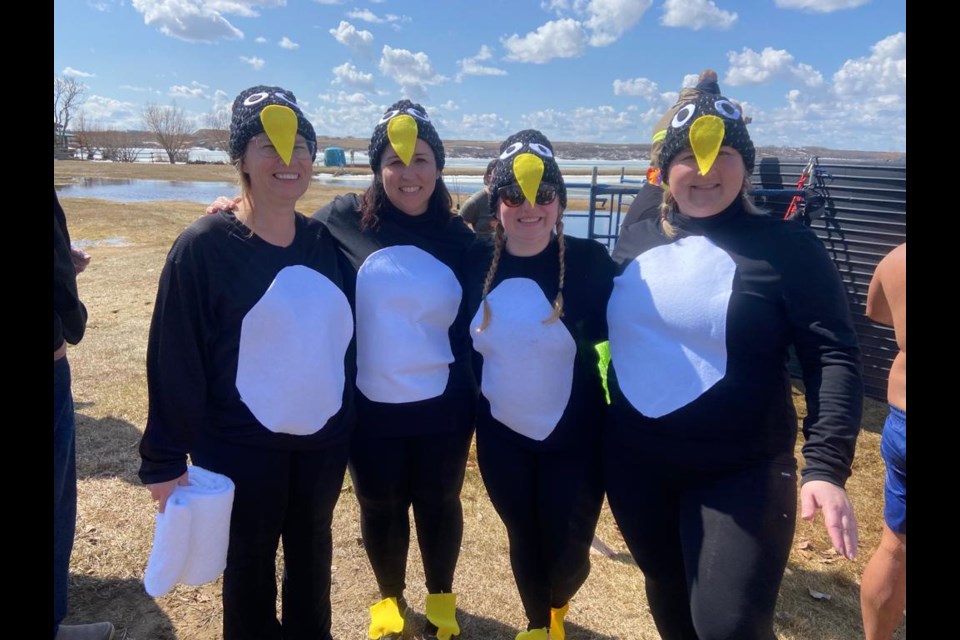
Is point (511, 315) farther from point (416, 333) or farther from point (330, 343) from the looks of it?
point (330, 343)

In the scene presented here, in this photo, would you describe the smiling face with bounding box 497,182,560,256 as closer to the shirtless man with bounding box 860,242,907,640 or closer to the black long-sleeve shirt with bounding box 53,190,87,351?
the shirtless man with bounding box 860,242,907,640

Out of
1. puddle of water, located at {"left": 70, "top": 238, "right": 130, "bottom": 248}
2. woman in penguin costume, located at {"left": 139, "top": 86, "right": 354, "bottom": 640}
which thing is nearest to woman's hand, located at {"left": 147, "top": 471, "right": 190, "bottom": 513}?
woman in penguin costume, located at {"left": 139, "top": 86, "right": 354, "bottom": 640}

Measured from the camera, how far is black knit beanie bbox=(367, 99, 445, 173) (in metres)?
2.23

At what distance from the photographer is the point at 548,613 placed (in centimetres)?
238

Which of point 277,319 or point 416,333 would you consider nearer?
point 277,319

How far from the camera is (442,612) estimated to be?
2.56 m

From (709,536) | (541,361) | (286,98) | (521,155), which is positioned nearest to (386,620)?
(541,361)

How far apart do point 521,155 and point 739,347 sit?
974 millimetres

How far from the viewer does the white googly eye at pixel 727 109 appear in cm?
184

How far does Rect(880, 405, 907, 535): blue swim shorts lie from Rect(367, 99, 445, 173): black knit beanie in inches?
75.9

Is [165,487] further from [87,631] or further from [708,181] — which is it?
[708,181]
